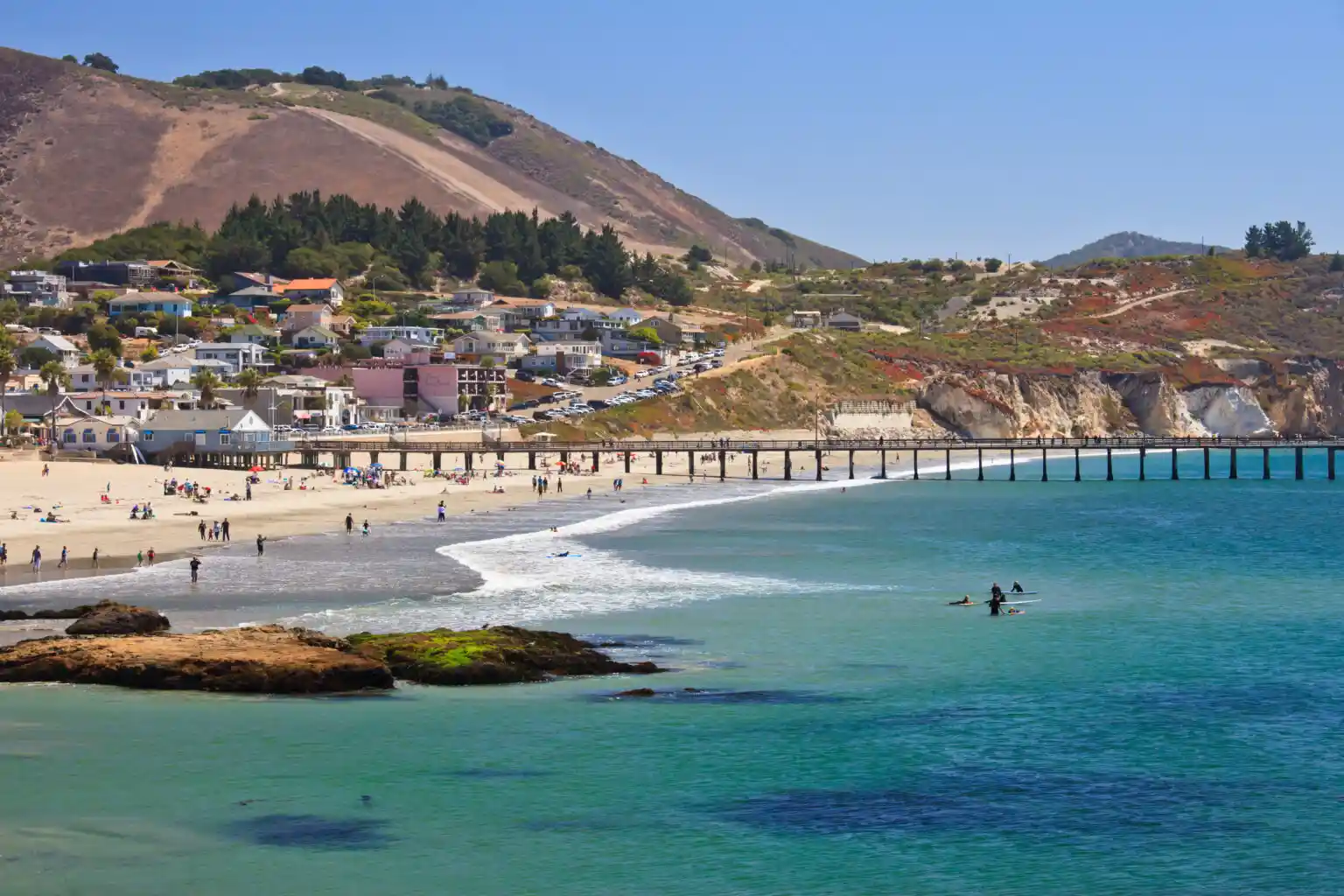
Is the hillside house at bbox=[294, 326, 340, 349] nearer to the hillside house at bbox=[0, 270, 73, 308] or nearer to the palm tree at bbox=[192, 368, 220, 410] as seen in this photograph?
the hillside house at bbox=[0, 270, 73, 308]

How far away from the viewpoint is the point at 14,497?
221 ft

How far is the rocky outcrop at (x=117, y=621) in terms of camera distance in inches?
1432

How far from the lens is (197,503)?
72.3 m

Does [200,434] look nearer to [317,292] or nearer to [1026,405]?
[317,292]

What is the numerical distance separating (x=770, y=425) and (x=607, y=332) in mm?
31454

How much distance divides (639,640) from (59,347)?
104m

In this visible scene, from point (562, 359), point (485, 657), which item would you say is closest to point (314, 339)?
point (562, 359)

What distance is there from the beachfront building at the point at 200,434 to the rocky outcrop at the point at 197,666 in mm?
57893

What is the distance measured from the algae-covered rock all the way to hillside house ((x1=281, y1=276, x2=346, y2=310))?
462ft

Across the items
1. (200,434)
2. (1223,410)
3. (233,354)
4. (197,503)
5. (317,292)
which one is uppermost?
(317,292)

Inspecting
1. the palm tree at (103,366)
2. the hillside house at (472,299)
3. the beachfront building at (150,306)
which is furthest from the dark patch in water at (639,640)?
the hillside house at (472,299)

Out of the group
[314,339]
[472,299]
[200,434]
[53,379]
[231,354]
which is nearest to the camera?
[200,434]

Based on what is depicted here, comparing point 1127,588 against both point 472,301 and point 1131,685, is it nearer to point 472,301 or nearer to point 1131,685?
point 1131,685

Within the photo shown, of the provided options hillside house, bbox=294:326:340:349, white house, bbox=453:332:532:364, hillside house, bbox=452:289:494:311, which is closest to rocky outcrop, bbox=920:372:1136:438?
white house, bbox=453:332:532:364
